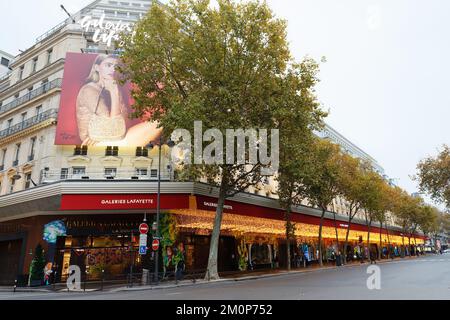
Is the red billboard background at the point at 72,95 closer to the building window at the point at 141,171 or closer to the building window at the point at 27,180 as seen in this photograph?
the building window at the point at 141,171

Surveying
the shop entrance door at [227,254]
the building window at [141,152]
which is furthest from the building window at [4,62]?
the shop entrance door at [227,254]

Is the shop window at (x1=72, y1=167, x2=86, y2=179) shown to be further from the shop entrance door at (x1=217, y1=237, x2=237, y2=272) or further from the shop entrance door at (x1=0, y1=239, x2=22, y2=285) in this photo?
the shop entrance door at (x1=217, y1=237, x2=237, y2=272)

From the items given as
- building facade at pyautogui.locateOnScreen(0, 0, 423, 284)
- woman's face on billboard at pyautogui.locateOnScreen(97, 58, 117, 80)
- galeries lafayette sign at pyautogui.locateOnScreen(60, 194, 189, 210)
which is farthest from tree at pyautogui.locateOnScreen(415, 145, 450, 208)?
woman's face on billboard at pyautogui.locateOnScreen(97, 58, 117, 80)

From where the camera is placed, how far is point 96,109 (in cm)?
2825

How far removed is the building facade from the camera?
24969mm

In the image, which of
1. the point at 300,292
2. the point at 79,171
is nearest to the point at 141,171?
the point at 79,171

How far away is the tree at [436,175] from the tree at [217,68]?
51.7 feet

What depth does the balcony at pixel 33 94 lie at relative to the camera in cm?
3089

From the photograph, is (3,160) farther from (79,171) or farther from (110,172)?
(110,172)

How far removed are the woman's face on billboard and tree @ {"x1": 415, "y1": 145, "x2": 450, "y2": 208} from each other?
29.4m

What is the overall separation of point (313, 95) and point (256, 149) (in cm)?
605
